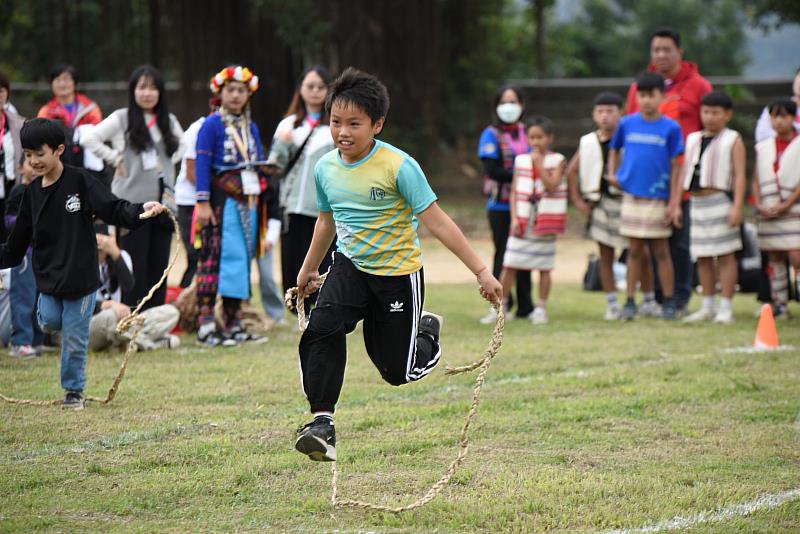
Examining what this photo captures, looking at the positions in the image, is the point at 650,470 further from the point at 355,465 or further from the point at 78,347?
the point at 78,347

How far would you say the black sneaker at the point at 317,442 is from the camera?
4.96 meters

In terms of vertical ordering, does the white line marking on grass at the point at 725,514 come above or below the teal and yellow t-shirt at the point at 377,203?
below

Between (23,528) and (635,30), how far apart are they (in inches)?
1507

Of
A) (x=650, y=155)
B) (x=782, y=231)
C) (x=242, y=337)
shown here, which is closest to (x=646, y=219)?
(x=650, y=155)

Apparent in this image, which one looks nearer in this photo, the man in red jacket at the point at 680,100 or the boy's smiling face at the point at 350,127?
the boy's smiling face at the point at 350,127

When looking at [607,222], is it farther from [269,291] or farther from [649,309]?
[269,291]

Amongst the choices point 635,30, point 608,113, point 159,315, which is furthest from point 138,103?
point 635,30

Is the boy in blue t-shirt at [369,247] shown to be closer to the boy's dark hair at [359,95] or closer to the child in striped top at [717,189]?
the boy's dark hair at [359,95]

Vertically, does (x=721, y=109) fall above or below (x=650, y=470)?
above

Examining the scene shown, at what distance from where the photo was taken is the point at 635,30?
40.4 m

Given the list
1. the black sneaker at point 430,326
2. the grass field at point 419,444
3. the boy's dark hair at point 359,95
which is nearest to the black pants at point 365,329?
the black sneaker at point 430,326

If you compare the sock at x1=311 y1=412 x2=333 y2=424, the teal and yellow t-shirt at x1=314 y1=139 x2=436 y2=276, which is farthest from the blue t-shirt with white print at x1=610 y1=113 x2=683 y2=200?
the sock at x1=311 y1=412 x2=333 y2=424

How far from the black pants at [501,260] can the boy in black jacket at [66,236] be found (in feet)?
17.0

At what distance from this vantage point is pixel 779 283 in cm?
1111
